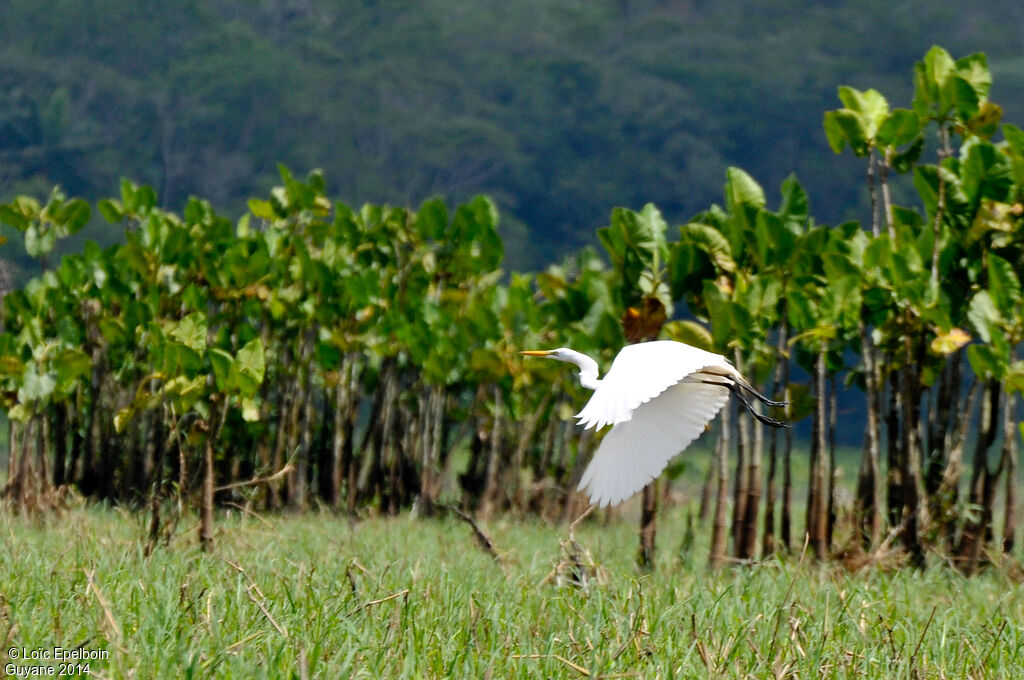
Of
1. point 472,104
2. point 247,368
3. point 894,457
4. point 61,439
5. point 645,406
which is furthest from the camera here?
point 472,104

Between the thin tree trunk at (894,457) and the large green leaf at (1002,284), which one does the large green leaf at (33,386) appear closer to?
the thin tree trunk at (894,457)

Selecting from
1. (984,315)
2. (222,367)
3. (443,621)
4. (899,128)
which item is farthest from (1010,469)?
(222,367)

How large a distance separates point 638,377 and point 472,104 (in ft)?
91.1

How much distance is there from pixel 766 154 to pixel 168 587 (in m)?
26.8

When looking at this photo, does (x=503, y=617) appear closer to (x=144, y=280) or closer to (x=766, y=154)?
(x=144, y=280)

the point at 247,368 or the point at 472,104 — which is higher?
the point at 472,104

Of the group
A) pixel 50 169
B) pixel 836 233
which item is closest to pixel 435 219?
pixel 836 233

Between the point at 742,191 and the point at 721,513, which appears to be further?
the point at 742,191

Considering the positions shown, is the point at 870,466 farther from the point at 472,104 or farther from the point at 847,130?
the point at 472,104

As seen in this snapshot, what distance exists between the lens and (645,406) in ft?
13.4

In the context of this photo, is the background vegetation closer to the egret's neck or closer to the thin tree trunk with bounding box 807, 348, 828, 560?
the thin tree trunk with bounding box 807, 348, 828, 560

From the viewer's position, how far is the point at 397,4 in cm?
3250

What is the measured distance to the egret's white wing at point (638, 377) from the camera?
321 centimetres

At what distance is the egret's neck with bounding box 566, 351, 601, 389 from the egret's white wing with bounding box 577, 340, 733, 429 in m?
0.19
